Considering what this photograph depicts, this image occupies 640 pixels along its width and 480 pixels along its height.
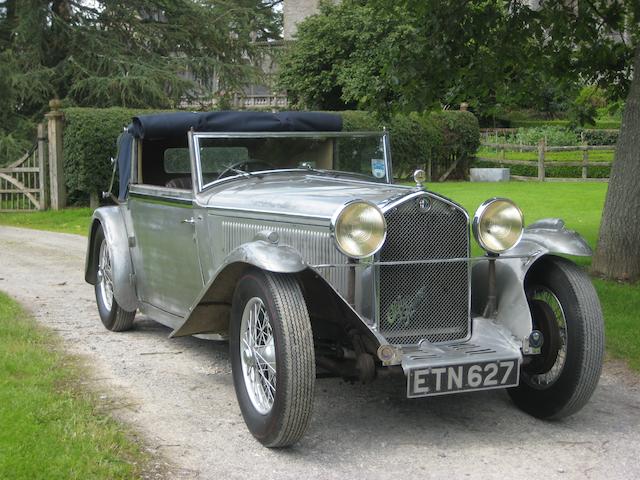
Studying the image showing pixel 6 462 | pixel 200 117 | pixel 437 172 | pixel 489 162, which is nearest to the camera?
pixel 6 462

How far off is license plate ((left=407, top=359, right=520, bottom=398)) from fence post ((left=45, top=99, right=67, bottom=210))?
1424 cm

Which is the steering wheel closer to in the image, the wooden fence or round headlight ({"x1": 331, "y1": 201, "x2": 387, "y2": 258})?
round headlight ({"x1": 331, "y1": 201, "x2": 387, "y2": 258})

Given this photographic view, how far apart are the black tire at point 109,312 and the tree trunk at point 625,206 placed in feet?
16.2

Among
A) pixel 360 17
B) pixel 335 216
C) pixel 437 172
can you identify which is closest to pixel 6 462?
pixel 335 216

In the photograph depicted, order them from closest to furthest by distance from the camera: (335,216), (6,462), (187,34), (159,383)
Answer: (6,462)
(335,216)
(159,383)
(187,34)

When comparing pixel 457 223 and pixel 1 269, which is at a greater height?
pixel 457 223

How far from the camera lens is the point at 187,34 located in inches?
883

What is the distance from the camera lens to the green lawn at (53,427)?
156 inches

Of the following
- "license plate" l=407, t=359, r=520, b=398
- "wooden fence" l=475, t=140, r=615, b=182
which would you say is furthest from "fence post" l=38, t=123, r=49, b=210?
"license plate" l=407, t=359, r=520, b=398

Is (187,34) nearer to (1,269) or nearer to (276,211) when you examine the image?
(1,269)

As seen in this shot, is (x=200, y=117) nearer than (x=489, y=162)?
Yes

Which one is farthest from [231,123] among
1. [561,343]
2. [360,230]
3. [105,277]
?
[561,343]

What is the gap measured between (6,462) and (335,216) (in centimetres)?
198

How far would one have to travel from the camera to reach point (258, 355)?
A: 4648 millimetres
